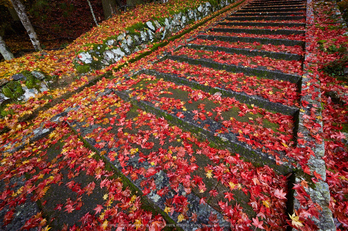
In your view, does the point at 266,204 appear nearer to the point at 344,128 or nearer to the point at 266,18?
the point at 344,128

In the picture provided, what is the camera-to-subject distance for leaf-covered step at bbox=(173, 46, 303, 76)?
4.39 metres

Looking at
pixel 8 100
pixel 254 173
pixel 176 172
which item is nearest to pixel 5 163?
pixel 8 100

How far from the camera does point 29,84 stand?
4797 millimetres

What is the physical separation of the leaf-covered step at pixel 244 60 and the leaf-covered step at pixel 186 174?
3.29 metres

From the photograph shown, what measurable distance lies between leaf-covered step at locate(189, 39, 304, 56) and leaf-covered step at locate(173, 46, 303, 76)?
16.6 inches

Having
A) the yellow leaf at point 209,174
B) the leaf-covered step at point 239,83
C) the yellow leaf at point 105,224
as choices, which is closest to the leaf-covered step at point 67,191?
the yellow leaf at point 105,224

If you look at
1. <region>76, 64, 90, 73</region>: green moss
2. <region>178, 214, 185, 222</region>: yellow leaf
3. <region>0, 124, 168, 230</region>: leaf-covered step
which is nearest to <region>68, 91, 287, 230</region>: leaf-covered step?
<region>178, 214, 185, 222</region>: yellow leaf

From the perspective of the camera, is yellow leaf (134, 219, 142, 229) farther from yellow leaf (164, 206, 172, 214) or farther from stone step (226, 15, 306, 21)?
stone step (226, 15, 306, 21)

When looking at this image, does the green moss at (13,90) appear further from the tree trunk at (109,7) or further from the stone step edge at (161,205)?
the tree trunk at (109,7)

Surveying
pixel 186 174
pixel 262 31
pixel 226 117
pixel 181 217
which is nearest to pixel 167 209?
pixel 181 217

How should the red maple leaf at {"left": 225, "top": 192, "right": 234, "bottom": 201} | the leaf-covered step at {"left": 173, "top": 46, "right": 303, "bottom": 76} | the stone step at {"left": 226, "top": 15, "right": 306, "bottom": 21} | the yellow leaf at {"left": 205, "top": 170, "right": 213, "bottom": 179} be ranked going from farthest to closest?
the stone step at {"left": 226, "top": 15, "right": 306, "bottom": 21} → the leaf-covered step at {"left": 173, "top": 46, "right": 303, "bottom": 76} → the yellow leaf at {"left": 205, "top": 170, "right": 213, "bottom": 179} → the red maple leaf at {"left": 225, "top": 192, "right": 234, "bottom": 201}

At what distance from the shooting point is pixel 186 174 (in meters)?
2.62

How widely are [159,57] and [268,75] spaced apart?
4.12m

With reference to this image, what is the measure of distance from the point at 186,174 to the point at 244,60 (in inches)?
181
